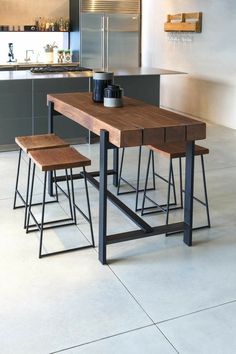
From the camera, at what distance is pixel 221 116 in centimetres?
723

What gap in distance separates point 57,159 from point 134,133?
72 cm

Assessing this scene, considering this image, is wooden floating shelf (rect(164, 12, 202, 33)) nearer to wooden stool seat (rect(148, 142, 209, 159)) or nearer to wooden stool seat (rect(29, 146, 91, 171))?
wooden stool seat (rect(148, 142, 209, 159))

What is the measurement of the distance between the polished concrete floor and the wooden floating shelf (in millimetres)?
4405

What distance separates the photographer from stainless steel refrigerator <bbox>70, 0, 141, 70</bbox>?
834 centimetres

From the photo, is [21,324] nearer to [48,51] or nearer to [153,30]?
[48,51]

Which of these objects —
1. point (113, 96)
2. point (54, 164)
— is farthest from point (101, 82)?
point (54, 164)

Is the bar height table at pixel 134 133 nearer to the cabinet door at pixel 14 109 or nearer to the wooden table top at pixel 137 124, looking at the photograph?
the wooden table top at pixel 137 124

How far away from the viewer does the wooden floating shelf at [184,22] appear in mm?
7359

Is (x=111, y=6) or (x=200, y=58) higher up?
(x=111, y=6)

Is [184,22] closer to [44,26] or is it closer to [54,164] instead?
[44,26]

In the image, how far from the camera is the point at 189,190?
310 centimetres

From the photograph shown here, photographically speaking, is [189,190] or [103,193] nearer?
[103,193]

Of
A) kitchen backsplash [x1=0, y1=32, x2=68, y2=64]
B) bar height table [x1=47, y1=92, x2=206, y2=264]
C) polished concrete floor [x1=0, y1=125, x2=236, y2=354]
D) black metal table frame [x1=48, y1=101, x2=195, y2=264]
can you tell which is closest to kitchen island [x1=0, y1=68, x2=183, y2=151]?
polished concrete floor [x1=0, y1=125, x2=236, y2=354]

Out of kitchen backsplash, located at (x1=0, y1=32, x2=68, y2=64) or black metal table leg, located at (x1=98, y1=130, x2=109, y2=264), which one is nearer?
black metal table leg, located at (x1=98, y1=130, x2=109, y2=264)
